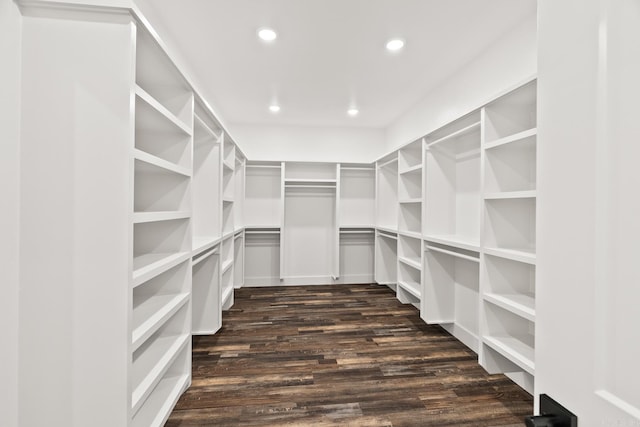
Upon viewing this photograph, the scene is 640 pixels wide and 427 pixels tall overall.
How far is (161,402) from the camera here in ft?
5.56

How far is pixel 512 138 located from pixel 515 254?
65 cm

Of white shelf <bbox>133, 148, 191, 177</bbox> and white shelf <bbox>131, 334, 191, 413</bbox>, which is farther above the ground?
white shelf <bbox>133, 148, 191, 177</bbox>

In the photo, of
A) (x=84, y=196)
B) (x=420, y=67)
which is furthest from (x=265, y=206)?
(x=84, y=196)

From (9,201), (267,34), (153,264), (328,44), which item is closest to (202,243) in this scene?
(153,264)

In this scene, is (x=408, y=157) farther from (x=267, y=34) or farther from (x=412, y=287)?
(x=267, y=34)

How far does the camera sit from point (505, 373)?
2.16 m

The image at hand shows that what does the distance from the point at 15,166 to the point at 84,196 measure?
23cm

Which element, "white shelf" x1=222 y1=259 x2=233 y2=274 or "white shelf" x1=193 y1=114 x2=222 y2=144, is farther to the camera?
"white shelf" x1=222 y1=259 x2=233 y2=274

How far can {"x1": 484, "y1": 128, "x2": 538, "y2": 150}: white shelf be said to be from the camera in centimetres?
160

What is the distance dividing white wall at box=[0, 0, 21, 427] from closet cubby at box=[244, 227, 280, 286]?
140 inches

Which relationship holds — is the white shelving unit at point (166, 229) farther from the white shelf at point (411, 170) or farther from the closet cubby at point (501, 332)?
the white shelf at point (411, 170)

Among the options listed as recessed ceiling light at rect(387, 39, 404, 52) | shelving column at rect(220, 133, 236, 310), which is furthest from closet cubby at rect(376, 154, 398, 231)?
shelving column at rect(220, 133, 236, 310)

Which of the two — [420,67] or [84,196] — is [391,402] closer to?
[84,196]

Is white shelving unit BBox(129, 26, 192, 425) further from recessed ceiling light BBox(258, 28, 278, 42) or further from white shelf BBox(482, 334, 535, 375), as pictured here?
white shelf BBox(482, 334, 535, 375)
